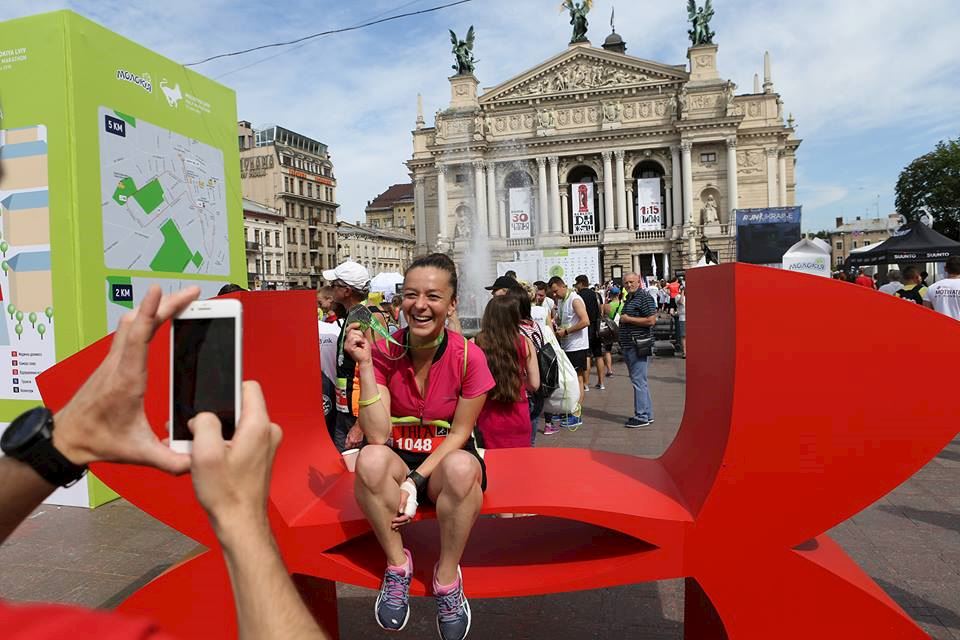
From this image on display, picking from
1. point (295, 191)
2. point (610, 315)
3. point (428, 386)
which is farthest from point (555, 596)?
point (295, 191)

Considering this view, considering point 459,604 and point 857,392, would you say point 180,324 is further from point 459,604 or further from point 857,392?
point 857,392

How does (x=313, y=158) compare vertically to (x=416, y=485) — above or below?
above

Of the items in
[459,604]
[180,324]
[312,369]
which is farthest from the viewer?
[312,369]

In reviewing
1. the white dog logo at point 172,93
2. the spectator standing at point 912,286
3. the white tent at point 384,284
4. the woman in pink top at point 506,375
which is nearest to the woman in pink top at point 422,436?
the woman in pink top at point 506,375

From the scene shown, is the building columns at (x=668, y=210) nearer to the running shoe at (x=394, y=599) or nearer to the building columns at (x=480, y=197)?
the building columns at (x=480, y=197)

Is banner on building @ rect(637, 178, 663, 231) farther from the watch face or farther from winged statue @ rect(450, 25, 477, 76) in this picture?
the watch face

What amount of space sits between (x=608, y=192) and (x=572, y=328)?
4718cm

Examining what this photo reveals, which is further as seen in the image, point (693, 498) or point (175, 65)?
point (175, 65)

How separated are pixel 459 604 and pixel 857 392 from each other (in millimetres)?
1668

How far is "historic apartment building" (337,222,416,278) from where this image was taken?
78938mm

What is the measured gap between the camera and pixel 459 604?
252 centimetres

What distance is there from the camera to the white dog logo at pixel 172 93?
20.4 ft

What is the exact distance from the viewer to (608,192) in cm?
5350

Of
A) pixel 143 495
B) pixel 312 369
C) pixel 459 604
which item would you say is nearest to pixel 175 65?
pixel 312 369
